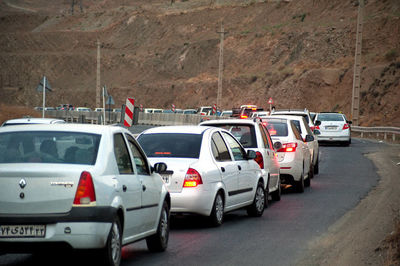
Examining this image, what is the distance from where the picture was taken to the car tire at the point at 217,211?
41.0ft

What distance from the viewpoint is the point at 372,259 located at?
380 inches

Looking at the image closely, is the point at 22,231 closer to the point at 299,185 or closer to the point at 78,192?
the point at 78,192

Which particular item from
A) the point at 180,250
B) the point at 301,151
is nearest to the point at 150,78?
the point at 301,151

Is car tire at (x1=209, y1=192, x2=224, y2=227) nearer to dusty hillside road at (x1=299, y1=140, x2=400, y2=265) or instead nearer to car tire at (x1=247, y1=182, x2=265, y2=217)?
car tire at (x1=247, y1=182, x2=265, y2=217)

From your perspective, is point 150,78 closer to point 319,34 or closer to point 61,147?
point 319,34

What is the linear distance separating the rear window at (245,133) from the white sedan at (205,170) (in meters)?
1.48

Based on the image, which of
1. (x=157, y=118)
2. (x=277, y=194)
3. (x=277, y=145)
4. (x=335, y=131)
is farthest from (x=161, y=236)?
(x=157, y=118)

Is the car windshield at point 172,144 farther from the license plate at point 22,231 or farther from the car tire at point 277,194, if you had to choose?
the license plate at point 22,231

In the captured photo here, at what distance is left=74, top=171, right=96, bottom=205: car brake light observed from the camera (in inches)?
312

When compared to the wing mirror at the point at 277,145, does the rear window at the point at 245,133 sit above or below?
above

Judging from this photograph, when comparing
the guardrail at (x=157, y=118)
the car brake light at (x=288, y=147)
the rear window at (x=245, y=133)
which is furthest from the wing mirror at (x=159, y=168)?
the guardrail at (x=157, y=118)

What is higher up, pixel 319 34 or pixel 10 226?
pixel 319 34

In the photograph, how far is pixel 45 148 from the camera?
8461 mm

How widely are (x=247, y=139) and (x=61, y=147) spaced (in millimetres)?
7230
